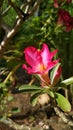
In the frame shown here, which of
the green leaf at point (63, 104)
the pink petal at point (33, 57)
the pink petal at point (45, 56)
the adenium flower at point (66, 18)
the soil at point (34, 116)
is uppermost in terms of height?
the pink petal at point (33, 57)

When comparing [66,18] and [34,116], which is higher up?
[66,18]

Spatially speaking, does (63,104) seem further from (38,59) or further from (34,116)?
(34,116)

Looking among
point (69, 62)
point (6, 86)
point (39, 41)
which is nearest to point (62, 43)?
point (69, 62)

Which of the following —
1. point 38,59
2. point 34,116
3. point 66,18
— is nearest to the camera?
point 38,59

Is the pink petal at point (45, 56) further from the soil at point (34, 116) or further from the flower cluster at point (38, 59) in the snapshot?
the soil at point (34, 116)

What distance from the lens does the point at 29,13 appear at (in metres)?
1.50

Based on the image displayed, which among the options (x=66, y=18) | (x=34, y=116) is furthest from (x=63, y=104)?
(x=34, y=116)

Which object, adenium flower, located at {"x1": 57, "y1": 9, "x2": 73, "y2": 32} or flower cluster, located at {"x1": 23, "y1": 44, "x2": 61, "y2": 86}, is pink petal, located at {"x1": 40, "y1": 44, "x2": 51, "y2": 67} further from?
adenium flower, located at {"x1": 57, "y1": 9, "x2": 73, "y2": 32}

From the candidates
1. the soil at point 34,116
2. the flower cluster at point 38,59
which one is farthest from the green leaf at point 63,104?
the soil at point 34,116

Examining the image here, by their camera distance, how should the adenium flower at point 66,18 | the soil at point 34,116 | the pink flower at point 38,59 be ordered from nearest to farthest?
the pink flower at point 38,59 < the adenium flower at point 66,18 < the soil at point 34,116

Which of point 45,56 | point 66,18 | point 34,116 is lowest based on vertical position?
point 34,116

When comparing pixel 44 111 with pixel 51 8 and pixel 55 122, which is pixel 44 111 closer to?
pixel 55 122

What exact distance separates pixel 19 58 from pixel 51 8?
68 cm

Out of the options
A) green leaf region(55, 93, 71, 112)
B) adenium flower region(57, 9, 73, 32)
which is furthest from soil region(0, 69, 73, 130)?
green leaf region(55, 93, 71, 112)
